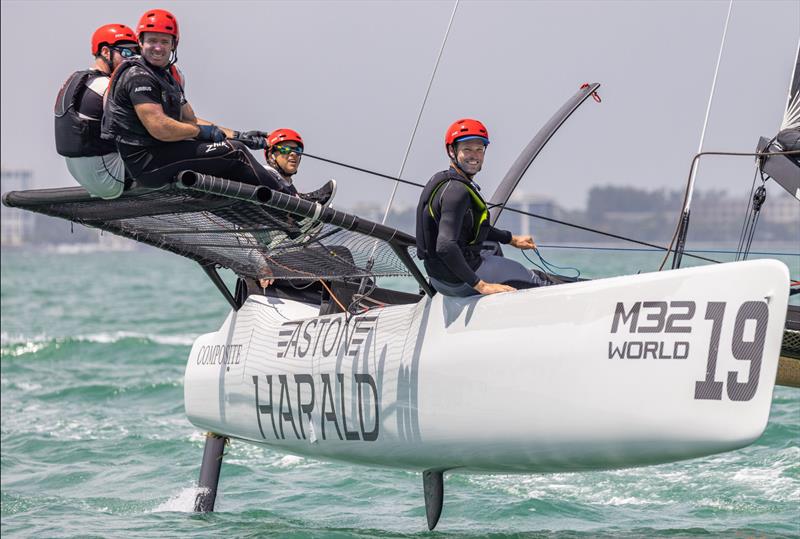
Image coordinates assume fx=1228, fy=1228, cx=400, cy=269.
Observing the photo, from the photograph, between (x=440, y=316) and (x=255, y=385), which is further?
(x=255, y=385)

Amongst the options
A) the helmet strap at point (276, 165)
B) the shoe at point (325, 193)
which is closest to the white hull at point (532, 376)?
the shoe at point (325, 193)

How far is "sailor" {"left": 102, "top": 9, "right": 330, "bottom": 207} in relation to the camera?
14.3 feet

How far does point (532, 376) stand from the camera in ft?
14.0

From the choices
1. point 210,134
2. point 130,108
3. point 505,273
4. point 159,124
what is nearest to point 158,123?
point 159,124

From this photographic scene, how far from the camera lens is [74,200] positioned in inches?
195

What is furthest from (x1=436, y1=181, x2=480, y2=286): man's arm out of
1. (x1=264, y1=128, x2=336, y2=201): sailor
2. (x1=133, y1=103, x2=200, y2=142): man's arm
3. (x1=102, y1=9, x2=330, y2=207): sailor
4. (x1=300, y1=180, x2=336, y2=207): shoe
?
(x1=264, y1=128, x2=336, y2=201): sailor

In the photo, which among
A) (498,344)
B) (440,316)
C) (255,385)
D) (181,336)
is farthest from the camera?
(181,336)

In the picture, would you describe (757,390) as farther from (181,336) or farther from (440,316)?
(181,336)

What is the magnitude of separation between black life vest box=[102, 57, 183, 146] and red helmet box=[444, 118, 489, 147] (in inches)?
39.9

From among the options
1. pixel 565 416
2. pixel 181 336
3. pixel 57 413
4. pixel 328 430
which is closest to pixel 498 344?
pixel 565 416

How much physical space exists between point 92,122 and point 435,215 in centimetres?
134

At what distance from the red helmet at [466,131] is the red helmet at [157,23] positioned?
1.07 metres

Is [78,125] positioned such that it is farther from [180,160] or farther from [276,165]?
[276,165]

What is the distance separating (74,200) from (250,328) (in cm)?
123
